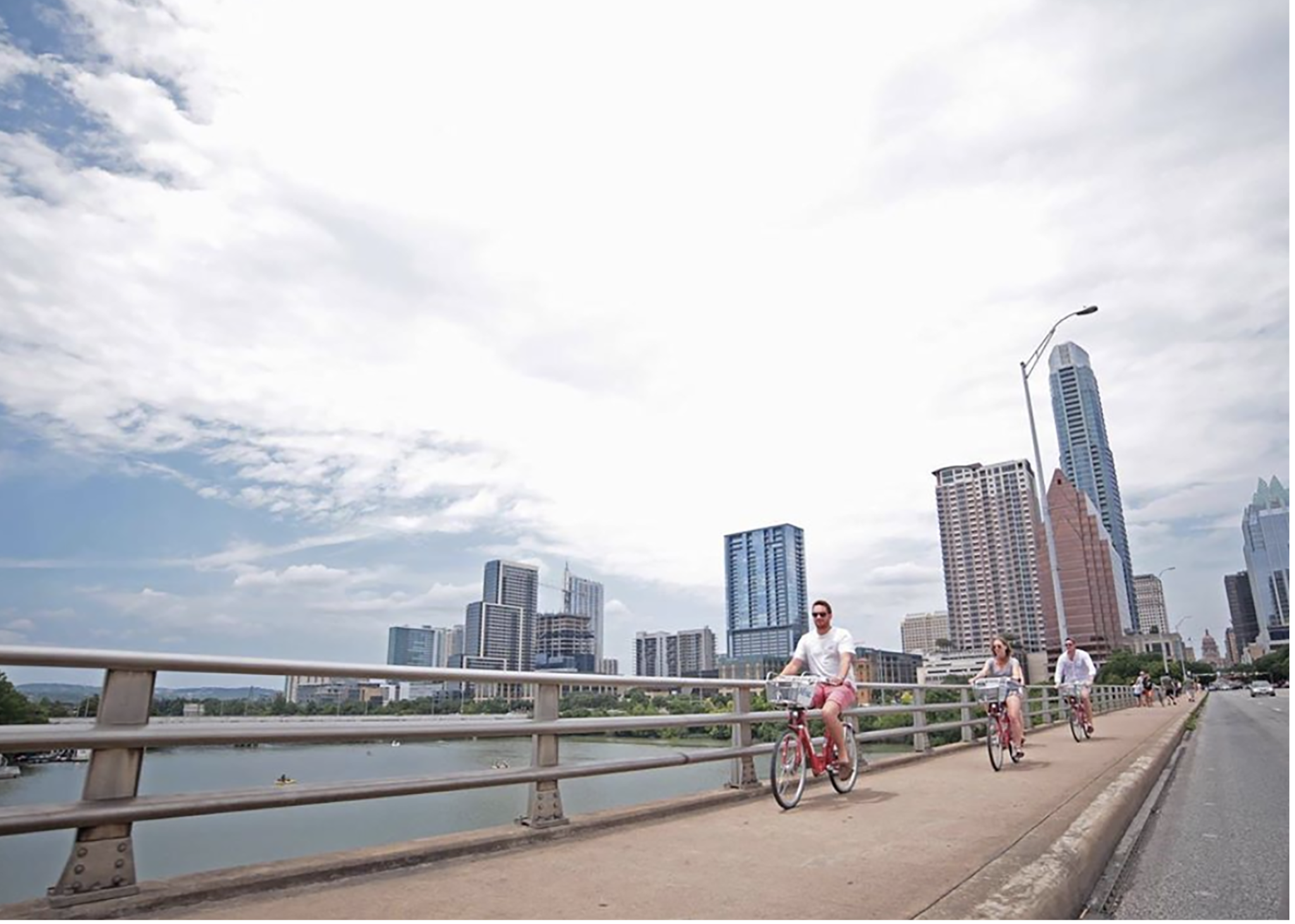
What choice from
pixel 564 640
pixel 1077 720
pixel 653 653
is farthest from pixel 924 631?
pixel 1077 720

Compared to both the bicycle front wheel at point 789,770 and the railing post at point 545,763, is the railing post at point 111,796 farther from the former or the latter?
the bicycle front wheel at point 789,770

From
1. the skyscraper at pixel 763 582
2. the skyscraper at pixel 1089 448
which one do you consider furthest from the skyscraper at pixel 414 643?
the skyscraper at pixel 763 582

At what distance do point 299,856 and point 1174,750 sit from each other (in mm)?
16234

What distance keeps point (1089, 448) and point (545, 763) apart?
149m

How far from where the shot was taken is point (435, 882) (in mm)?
3951

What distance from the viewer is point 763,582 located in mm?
162500

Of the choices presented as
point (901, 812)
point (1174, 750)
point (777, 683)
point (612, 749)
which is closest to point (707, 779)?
point (777, 683)

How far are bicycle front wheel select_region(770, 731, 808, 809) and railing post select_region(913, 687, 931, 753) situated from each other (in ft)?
14.7

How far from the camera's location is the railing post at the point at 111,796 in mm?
3322

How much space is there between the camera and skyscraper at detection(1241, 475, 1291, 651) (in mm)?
109250

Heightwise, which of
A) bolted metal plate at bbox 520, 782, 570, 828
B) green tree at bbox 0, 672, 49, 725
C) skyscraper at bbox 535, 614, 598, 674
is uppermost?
skyscraper at bbox 535, 614, 598, 674

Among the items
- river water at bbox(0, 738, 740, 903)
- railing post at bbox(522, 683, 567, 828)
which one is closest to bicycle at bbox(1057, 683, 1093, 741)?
river water at bbox(0, 738, 740, 903)

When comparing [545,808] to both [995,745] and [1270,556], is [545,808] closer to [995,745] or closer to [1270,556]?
[995,745]

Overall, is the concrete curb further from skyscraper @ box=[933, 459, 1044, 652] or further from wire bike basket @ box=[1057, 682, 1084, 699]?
skyscraper @ box=[933, 459, 1044, 652]
